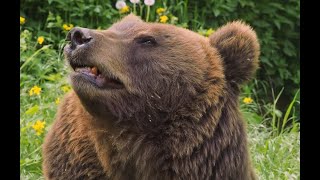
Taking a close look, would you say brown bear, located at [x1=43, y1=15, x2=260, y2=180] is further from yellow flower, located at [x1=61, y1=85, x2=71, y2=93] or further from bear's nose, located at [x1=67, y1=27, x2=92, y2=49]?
yellow flower, located at [x1=61, y1=85, x2=71, y2=93]

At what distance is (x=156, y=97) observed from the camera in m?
4.52

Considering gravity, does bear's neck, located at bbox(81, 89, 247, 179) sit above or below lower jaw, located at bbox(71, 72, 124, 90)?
below

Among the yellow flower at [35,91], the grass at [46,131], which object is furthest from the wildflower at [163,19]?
the yellow flower at [35,91]

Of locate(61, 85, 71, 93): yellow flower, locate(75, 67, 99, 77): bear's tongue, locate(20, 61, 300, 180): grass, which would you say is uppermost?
locate(75, 67, 99, 77): bear's tongue

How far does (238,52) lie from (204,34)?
3607mm

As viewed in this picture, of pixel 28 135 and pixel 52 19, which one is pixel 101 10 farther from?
pixel 28 135

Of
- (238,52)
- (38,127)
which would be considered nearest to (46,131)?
(38,127)

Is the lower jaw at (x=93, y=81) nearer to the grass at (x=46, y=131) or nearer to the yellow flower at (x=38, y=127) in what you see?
the grass at (x=46, y=131)

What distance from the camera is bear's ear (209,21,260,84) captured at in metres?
4.73

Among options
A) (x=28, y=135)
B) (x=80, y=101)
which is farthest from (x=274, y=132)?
(x=80, y=101)

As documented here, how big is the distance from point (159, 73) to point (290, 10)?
6.08 metres

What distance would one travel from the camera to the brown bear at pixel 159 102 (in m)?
4.41

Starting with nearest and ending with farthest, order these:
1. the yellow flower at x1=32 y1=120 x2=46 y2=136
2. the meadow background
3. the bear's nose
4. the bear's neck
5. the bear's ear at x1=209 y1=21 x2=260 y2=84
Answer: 1. the bear's nose
2. the bear's neck
3. the bear's ear at x1=209 y1=21 x2=260 y2=84
4. the yellow flower at x1=32 y1=120 x2=46 y2=136
5. the meadow background

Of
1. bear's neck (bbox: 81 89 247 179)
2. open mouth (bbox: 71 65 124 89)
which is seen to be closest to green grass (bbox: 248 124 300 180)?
bear's neck (bbox: 81 89 247 179)
